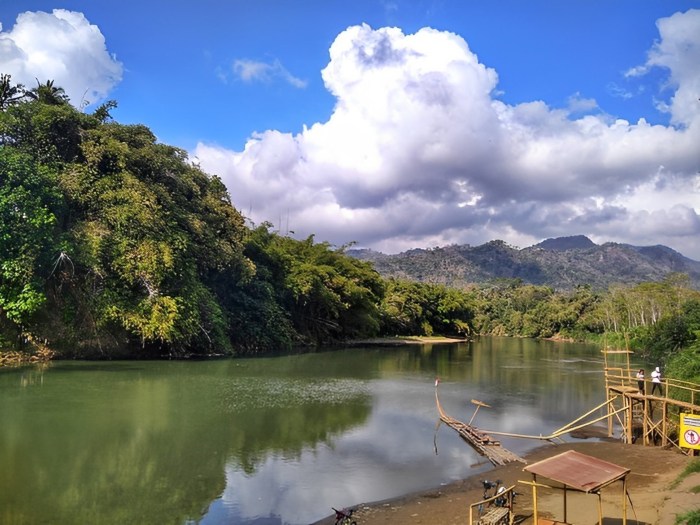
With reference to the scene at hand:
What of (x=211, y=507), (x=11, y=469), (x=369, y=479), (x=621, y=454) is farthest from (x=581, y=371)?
(x=11, y=469)

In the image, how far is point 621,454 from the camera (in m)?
15.2

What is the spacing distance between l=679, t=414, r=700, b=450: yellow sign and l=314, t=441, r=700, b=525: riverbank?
66 centimetres

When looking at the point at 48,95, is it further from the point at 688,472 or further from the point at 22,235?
the point at 688,472

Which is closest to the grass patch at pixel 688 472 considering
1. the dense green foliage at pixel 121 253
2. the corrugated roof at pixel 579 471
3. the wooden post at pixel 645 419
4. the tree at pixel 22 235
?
the corrugated roof at pixel 579 471

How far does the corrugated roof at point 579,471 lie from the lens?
7.79 metres

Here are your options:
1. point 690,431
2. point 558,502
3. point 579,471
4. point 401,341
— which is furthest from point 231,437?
point 401,341

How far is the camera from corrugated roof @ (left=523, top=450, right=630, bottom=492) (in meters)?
7.79

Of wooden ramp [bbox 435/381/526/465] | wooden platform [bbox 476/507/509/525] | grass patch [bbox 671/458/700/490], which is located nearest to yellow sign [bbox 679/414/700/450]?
grass patch [bbox 671/458/700/490]

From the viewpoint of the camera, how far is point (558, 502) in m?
10.8

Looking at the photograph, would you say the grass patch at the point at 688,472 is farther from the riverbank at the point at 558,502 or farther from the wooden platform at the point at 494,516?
the wooden platform at the point at 494,516

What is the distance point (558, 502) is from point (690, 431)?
528 cm

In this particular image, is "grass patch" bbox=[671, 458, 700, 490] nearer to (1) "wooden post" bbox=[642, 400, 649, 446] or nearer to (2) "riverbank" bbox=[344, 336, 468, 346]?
(1) "wooden post" bbox=[642, 400, 649, 446]

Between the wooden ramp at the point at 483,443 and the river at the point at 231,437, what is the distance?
324 millimetres

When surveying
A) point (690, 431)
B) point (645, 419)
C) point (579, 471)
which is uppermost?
point (579, 471)
